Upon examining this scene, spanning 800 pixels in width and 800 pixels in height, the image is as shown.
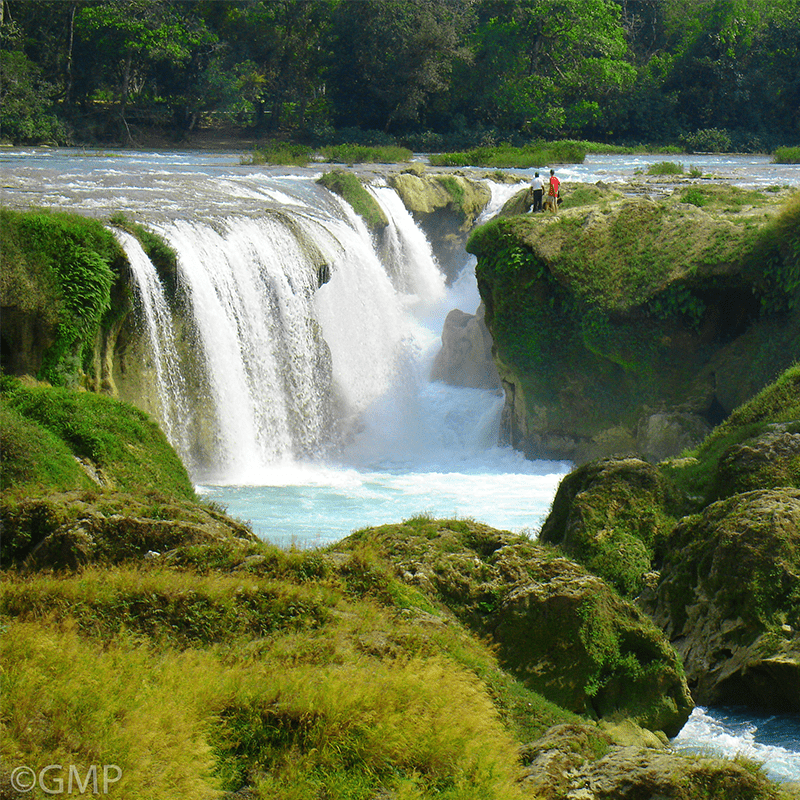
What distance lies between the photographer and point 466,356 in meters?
20.1

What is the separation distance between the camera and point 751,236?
1557 centimetres

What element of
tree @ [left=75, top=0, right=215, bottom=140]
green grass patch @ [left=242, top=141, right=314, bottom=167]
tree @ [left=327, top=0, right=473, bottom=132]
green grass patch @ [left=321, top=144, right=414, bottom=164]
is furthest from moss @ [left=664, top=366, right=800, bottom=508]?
tree @ [left=327, top=0, right=473, bottom=132]

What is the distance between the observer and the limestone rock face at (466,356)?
1981cm

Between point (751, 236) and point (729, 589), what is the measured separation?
9.37m

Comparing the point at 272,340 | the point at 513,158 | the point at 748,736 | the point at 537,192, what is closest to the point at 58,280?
the point at 272,340

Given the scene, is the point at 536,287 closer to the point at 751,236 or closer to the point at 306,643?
the point at 751,236

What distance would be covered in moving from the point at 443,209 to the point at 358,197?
3252 millimetres

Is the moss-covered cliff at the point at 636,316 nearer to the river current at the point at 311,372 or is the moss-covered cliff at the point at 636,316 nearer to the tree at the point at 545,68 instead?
the river current at the point at 311,372

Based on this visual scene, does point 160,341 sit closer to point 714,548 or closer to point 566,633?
point 714,548

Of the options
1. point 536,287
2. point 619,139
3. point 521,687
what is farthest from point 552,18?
point 521,687

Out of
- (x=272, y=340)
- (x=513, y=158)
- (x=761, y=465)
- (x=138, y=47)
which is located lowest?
(x=761, y=465)

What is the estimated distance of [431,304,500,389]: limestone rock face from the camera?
19812 millimetres

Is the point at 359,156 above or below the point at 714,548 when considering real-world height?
above

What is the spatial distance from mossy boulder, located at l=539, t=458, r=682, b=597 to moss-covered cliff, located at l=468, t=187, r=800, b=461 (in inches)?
245
